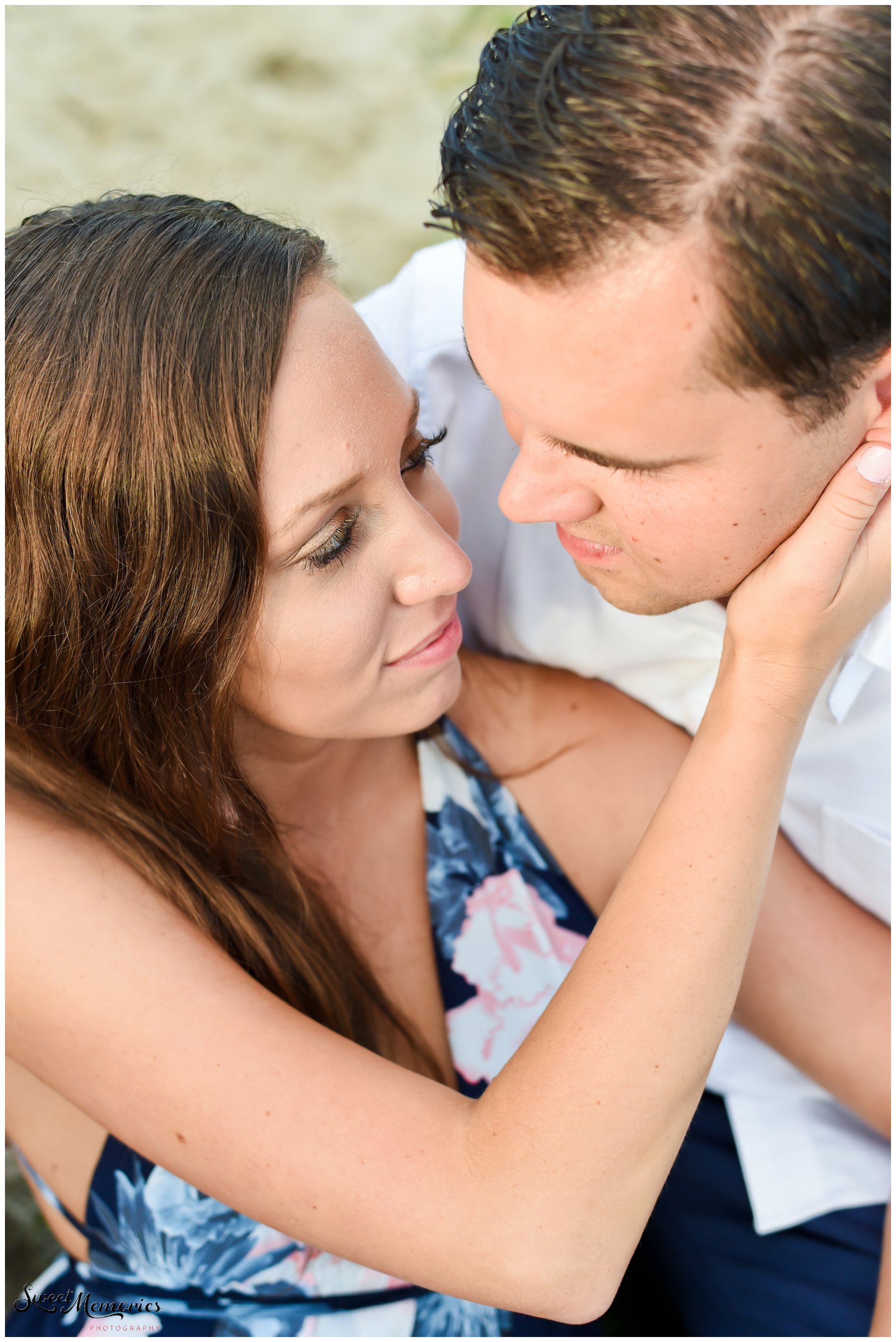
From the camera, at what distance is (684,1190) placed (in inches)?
83.1

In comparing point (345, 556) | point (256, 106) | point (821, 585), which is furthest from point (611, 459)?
point (256, 106)

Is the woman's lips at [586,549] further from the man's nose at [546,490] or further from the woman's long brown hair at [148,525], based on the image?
the woman's long brown hair at [148,525]

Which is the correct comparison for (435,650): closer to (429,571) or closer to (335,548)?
(429,571)

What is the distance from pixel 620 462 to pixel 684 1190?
4.93 feet

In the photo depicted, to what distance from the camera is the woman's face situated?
1522 millimetres

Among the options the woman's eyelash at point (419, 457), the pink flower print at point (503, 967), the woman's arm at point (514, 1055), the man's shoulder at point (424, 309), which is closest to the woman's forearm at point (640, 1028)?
Answer: the woman's arm at point (514, 1055)

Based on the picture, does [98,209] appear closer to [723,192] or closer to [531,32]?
[531,32]

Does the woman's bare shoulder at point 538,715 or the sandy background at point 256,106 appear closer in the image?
the woman's bare shoulder at point 538,715

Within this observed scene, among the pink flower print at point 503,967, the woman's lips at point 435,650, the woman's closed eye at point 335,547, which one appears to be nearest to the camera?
the woman's closed eye at point 335,547

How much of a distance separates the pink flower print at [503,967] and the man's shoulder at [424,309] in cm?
107

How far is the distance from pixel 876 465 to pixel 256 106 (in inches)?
121

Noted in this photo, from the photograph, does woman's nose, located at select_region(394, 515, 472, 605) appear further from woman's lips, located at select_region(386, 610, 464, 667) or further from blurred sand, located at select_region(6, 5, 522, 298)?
blurred sand, located at select_region(6, 5, 522, 298)

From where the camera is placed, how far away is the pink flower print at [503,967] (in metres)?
1.93

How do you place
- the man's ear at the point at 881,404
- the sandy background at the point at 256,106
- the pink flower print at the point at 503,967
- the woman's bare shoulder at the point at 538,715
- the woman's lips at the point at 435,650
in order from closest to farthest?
the man's ear at the point at 881,404 → the woman's lips at the point at 435,650 → the pink flower print at the point at 503,967 → the woman's bare shoulder at the point at 538,715 → the sandy background at the point at 256,106
